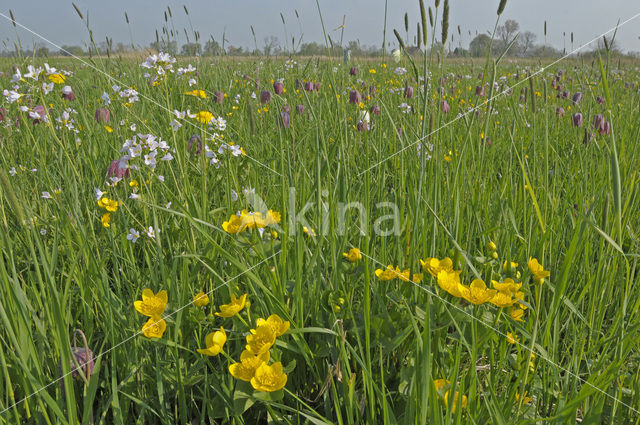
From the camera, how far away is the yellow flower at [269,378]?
70 centimetres

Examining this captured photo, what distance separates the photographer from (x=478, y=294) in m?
0.78

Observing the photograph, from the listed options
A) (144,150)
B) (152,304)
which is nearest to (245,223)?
(152,304)

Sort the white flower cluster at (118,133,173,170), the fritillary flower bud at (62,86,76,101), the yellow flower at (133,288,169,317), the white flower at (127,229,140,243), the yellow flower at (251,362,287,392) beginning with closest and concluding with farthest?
the yellow flower at (251,362,287,392) < the yellow flower at (133,288,169,317) < the white flower at (127,229,140,243) < the white flower cluster at (118,133,173,170) < the fritillary flower bud at (62,86,76,101)

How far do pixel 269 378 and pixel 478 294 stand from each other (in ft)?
1.23

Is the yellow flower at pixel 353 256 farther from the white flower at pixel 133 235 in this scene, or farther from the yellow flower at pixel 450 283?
the white flower at pixel 133 235

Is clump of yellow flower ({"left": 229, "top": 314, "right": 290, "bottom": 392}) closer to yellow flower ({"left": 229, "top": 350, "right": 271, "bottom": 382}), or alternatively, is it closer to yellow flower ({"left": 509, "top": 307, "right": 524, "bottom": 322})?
yellow flower ({"left": 229, "top": 350, "right": 271, "bottom": 382})

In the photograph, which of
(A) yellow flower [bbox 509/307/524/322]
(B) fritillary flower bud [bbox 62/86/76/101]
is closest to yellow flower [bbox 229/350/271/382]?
(A) yellow flower [bbox 509/307/524/322]

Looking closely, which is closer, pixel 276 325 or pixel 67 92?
pixel 276 325

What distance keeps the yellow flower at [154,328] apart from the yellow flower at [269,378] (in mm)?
196

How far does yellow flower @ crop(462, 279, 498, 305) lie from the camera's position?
0.77 m

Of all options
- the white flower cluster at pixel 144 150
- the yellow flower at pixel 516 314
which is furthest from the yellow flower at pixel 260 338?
the white flower cluster at pixel 144 150

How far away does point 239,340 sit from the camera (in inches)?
36.0

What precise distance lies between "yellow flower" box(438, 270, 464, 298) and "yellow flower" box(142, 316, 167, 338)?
486mm

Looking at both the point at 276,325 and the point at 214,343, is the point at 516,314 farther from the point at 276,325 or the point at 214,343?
the point at 214,343
